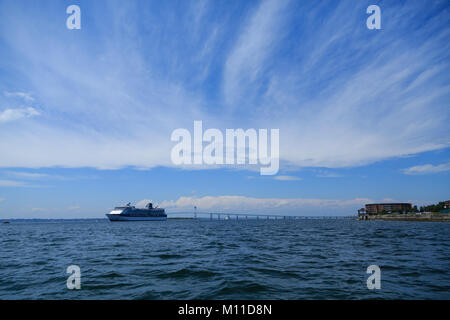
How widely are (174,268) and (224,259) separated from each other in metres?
4.96

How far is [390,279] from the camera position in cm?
1365

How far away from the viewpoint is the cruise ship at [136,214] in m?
151

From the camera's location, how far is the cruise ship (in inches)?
5960

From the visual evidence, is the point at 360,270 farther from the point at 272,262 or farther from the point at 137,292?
the point at 137,292

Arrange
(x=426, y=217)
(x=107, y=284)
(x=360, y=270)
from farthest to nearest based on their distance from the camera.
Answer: (x=426, y=217) → (x=360, y=270) → (x=107, y=284)

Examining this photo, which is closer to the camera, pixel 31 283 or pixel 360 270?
pixel 31 283

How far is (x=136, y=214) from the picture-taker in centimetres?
15900
